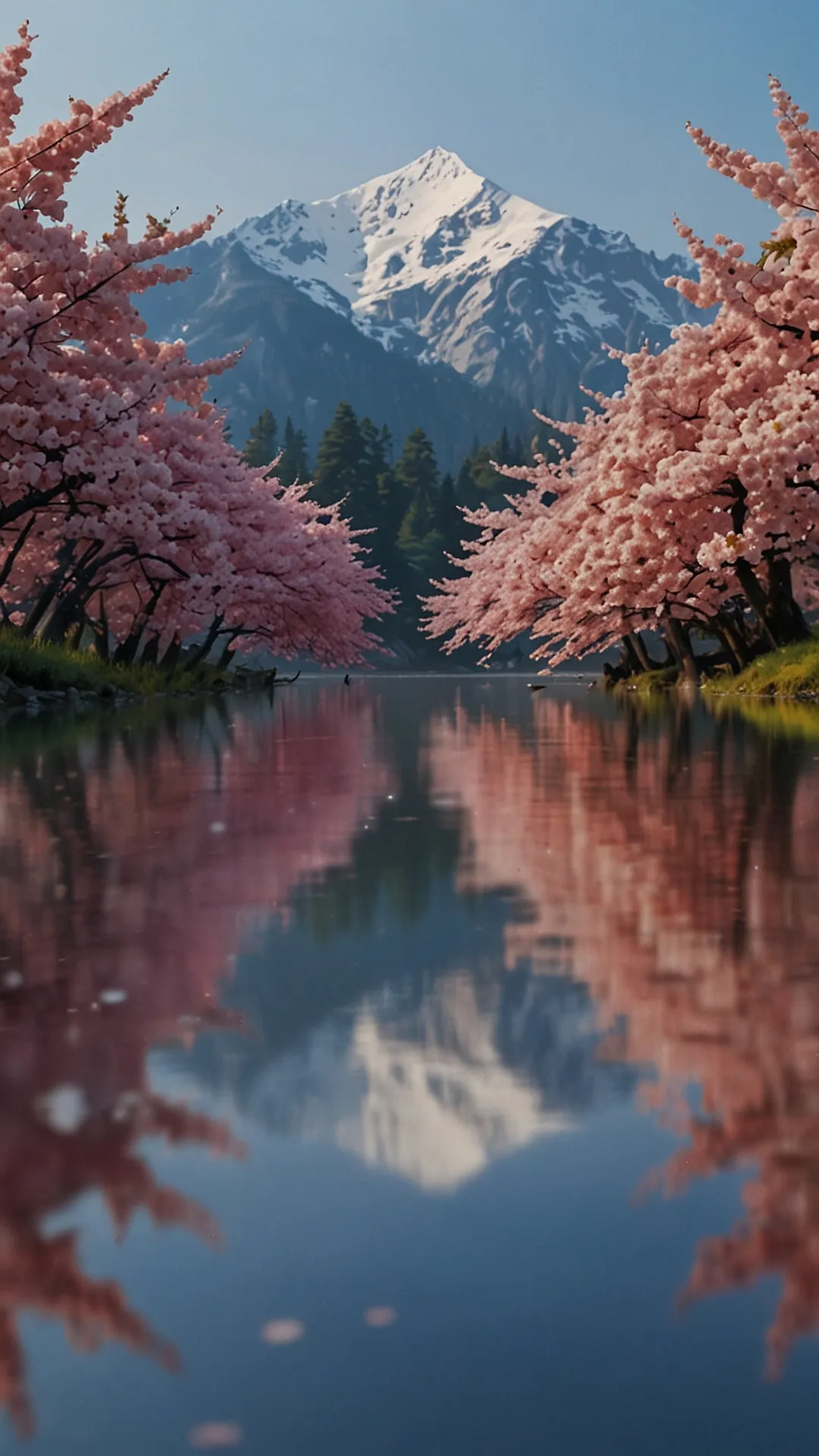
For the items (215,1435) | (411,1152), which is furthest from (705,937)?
(215,1435)

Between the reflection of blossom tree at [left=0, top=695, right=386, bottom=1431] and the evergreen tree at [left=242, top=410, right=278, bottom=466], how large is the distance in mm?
126342

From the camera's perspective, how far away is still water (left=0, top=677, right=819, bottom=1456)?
2055mm

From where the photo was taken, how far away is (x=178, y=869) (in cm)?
711

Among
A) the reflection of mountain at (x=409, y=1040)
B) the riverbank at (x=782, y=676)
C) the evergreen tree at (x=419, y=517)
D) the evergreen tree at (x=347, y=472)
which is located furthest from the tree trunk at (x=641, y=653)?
the evergreen tree at (x=419, y=517)

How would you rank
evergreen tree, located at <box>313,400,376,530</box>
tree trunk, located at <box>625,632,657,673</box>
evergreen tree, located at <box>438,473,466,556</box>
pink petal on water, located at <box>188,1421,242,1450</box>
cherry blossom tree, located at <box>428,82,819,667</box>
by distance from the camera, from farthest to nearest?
evergreen tree, located at <box>438,473,466,556</box> → evergreen tree, located at <box>313,400,376,530</box> → tree trunk, located at <box>625,632,657,673</box> → cherry blossom tree, located at <box>428,82,819,667</box> → pink petal on water, located at <box>188,1421,242,1450</box>

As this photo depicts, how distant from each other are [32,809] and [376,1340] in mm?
7769

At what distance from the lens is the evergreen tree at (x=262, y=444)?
140 metres

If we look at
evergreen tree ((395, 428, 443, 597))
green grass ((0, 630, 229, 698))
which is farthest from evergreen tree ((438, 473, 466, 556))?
green grass ((0, 630, 229, 698))

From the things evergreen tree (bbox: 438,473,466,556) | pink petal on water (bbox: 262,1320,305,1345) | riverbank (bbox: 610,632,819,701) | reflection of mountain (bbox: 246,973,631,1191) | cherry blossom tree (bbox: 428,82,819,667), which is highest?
evergreen tree (bbox: 438,473,466,556)

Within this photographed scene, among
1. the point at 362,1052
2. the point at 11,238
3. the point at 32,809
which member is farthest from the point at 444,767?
the point at 11,238

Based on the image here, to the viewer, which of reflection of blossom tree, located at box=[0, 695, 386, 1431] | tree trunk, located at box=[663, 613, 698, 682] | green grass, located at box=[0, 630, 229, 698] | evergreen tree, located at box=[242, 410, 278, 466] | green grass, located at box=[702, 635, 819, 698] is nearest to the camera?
reflection of blossom tree, located at box=[0, 695, 386, 1431]

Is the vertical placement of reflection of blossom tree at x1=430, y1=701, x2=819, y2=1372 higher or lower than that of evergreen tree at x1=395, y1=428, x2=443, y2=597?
lower

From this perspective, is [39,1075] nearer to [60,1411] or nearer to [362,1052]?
[362,1052]

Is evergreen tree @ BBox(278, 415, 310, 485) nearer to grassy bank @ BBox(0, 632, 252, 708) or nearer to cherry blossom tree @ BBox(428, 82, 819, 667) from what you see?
grassy bank @ BBox(0, 632, 252, 708)
